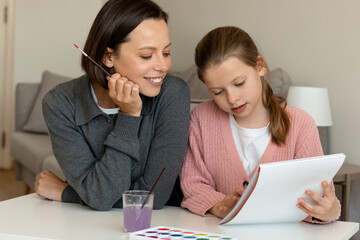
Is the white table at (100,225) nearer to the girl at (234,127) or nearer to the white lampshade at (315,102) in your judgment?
the girl at (234,127)

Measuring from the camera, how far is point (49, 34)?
5055 millimetres

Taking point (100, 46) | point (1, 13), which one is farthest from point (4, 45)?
point (100, 46)

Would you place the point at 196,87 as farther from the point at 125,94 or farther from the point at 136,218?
the point at 136,218

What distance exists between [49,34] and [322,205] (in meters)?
4.19

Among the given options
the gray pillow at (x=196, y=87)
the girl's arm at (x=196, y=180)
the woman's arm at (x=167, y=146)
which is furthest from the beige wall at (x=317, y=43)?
the woman's arm at (x=167, y=146)

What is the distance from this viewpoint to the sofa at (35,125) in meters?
3.10

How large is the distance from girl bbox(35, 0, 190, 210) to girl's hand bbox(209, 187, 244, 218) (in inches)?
6.1

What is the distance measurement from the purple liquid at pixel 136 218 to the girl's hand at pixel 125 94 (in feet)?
1.08

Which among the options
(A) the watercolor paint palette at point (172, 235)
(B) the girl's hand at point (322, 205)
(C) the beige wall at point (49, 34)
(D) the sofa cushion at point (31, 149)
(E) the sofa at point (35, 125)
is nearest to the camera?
(A) the watercolor paint palette at point (172, 235)

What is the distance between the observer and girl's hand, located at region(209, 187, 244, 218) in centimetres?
137

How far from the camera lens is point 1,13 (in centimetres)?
514

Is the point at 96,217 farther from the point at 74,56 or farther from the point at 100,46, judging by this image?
the point at 74,56

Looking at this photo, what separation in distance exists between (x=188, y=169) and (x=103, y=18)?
48 cm

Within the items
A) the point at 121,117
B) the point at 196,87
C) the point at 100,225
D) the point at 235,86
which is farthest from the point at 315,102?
the point at 100,225
